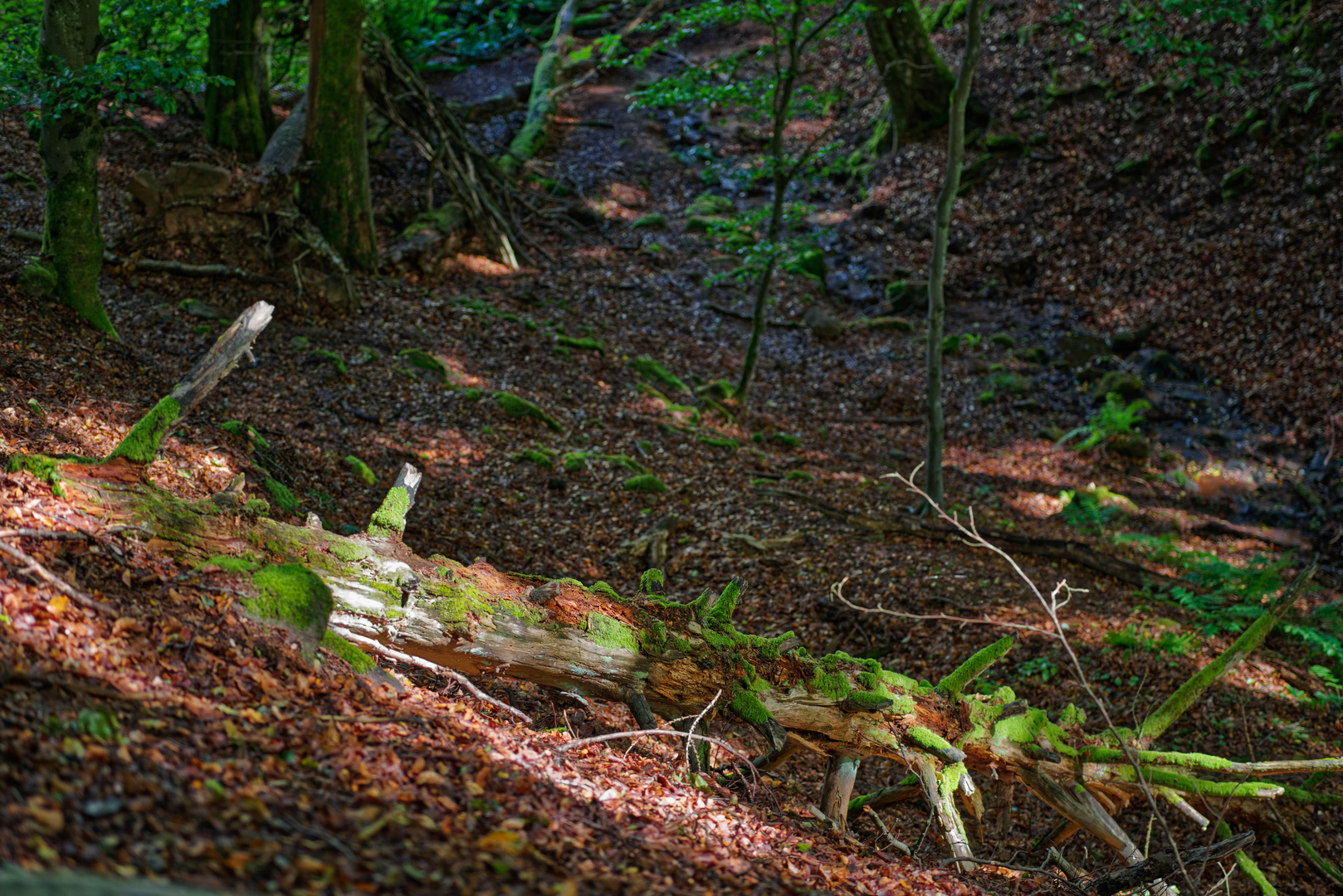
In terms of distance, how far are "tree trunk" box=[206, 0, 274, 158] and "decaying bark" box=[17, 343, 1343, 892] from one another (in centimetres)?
985

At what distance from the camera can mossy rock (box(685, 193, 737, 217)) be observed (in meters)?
17.0

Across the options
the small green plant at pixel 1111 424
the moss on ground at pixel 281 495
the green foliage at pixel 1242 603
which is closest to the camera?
the moss on ground at pixel 281 495

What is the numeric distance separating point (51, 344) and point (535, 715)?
462 cm

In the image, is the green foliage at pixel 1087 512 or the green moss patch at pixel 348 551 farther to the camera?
the green foliage at pixel 1087 512

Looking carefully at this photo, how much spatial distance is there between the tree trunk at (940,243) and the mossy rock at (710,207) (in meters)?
9.45

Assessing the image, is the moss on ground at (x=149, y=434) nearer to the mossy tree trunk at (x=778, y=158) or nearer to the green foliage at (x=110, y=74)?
the green foliage at (x=110, y=74)

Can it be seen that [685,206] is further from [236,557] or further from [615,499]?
[236,557]

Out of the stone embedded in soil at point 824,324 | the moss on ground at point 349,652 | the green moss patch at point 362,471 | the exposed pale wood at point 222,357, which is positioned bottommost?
the green moss patch at point 362,471

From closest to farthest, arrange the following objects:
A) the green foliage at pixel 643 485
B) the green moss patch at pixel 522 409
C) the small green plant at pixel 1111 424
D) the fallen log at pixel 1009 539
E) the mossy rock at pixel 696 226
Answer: the fallen log at pixel 1009 539, the green foliage at pixel 643 485, the green moss patch at pixel 522 409, the small green plant at pixel 1111 424, the mossy rock at pixel 696 226

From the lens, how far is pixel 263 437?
6.10 m

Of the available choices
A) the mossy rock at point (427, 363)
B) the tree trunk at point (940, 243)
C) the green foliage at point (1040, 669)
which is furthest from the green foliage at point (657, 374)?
the green foliage at point (1040, 669)

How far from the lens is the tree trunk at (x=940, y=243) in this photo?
7355mm

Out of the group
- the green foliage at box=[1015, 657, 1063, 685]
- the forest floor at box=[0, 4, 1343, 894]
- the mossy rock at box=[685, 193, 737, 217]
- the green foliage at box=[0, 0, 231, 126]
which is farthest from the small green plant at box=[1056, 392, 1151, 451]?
the green foliage at box=[0, 0, 231, 126]

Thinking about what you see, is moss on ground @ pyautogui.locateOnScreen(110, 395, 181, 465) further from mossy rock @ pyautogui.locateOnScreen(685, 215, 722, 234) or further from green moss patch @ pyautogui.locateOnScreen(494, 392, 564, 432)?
mossy rock @ pyautogui.locateOnScreen(685, 215, 722, 234)
